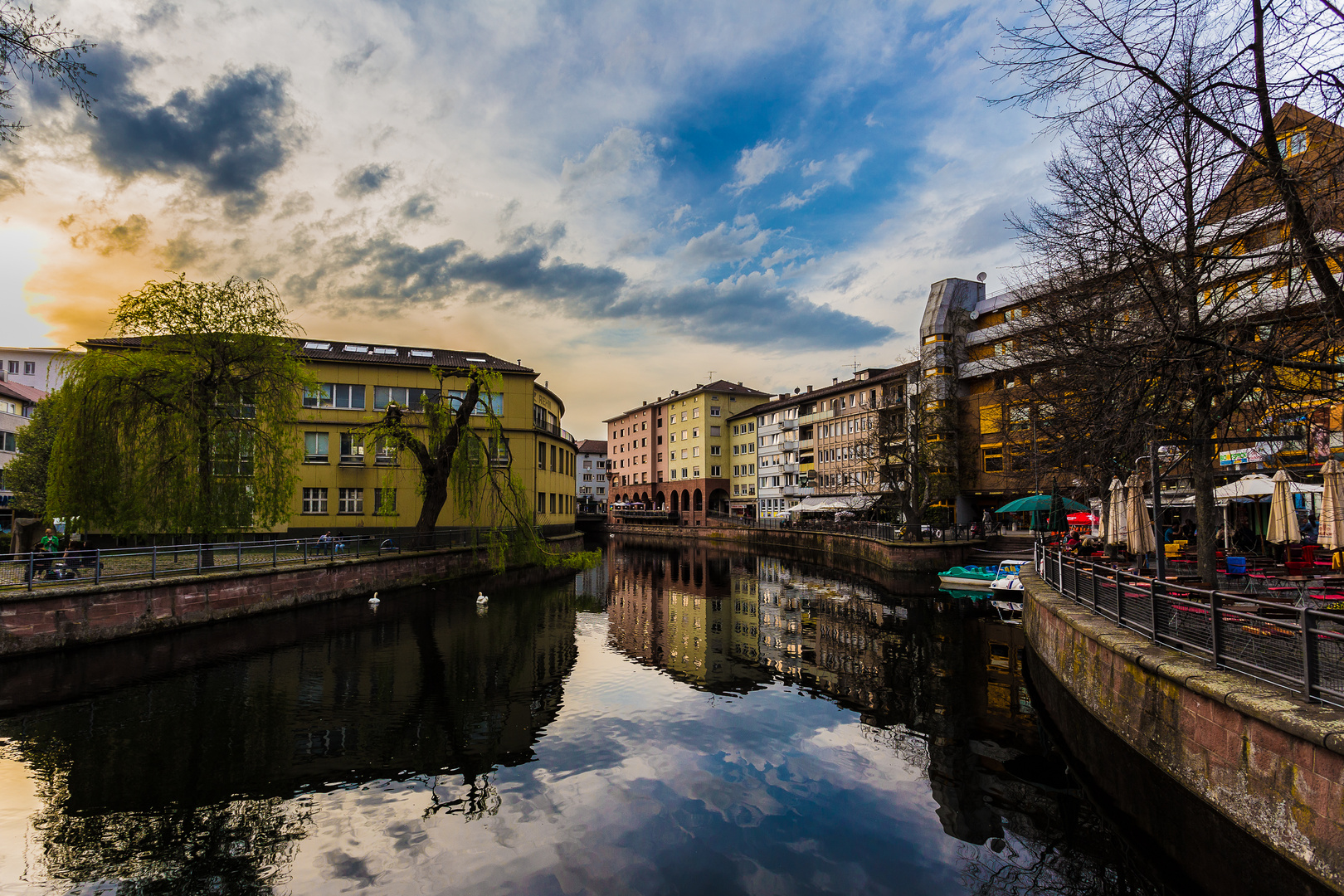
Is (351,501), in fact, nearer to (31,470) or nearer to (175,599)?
(175,599)

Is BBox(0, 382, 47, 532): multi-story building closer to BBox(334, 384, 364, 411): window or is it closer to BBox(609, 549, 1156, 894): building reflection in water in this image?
BBox(334, 384, 364, 411): window

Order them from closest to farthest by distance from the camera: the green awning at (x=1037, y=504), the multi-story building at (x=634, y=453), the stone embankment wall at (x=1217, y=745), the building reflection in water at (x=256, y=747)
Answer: the stone embankment wall at (x=1217, y=745)
the building reflection in water at (x=256, y=747)
the green awning at (x=1037, y=504)
the multi-story building at (x=634, y=453)

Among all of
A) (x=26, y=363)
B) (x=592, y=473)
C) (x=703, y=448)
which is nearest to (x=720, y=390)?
(x=703, y=448)

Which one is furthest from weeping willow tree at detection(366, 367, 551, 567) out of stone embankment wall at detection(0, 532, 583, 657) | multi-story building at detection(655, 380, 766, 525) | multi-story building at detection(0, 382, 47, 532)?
multi-story building at detection(655, 380, 766, 525)

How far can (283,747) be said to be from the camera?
1030 cm

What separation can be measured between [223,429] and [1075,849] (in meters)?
25.3

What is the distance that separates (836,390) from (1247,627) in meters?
62.8

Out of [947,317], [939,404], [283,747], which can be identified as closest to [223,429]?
[283,747]

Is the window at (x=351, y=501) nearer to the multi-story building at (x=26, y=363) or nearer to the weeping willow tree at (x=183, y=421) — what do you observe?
the weeping willow tree at (x=183, y=421)

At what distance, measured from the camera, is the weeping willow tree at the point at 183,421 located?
2017cm

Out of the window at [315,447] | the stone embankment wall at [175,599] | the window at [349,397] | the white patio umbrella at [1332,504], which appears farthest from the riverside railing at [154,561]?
the white patio umbrella at [1332,504]

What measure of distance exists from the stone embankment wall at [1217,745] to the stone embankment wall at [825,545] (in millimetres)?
27743

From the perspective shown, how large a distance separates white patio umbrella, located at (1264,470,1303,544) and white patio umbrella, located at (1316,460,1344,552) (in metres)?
1.18

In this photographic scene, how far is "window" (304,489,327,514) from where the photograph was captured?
36656 millimetres
